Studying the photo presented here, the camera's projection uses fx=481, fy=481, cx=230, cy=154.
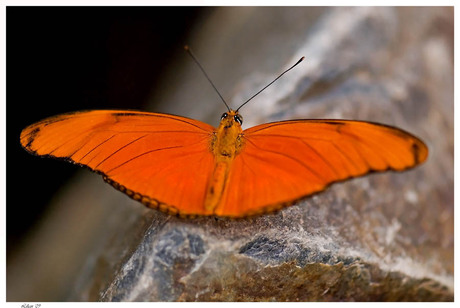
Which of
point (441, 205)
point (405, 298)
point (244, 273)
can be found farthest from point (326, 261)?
point (441, 205)

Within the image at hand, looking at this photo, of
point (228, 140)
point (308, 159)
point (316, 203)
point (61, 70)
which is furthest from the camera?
point (61, 70)

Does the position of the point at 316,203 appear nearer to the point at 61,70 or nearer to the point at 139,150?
the point at 139,150

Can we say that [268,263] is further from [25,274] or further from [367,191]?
[25,274]

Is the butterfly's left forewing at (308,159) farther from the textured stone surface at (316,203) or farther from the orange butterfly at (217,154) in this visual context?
the textured stone surface at (316,203)

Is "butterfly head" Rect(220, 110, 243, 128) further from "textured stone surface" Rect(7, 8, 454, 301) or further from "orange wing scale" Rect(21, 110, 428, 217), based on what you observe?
"textured stone surface" Rect(7, 8, 454, 301)

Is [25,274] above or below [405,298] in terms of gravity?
below

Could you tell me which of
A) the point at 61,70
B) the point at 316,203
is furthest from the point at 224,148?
the point at 61,70

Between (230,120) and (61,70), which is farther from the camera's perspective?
(61,70)
